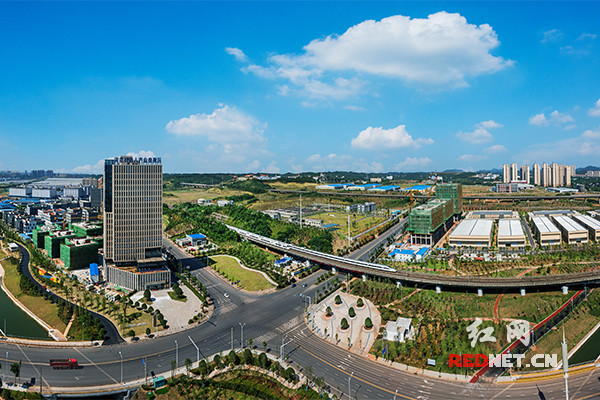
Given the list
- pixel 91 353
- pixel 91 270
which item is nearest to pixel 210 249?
pixel 91 270

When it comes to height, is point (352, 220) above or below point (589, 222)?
below

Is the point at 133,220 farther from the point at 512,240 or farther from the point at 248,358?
the point at 512,240

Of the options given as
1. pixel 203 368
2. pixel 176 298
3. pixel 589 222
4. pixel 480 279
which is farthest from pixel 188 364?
pixel 589 222

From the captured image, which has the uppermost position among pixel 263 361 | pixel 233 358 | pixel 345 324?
A: pixel 345 324

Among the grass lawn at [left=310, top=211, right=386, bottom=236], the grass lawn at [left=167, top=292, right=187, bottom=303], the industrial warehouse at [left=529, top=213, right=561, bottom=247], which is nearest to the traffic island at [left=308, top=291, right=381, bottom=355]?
the grass lawn at [left=167, top=292, right=187, bottom=303]

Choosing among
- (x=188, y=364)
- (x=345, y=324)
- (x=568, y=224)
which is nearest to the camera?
(x=188, y=364)

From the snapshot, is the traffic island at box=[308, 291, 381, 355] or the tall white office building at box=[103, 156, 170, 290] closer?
the traffic island at box=[308, 291, 381, 355]

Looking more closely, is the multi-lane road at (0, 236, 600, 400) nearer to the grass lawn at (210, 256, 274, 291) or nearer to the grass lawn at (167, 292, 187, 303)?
the grass lawn at (167, 292, 187, 303)
